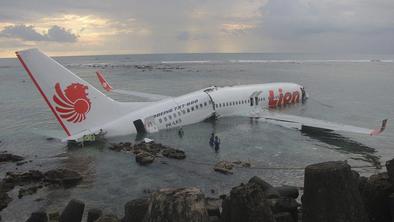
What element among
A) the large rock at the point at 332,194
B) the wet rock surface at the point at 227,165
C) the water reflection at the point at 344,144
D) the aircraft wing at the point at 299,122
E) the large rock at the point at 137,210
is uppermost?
the large rock at the point at 332,194

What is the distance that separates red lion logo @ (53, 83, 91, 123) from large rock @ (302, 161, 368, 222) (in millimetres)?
22620

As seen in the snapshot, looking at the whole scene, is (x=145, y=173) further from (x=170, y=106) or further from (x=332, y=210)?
(x=332, y=210)

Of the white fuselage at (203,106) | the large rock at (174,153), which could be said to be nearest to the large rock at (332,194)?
the large rock at (174,153)

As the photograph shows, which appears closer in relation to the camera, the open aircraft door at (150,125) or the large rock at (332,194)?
the large rock at (332,194)

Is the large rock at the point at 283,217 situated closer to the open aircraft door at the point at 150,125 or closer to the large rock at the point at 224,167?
the large rock at the point at 224,167

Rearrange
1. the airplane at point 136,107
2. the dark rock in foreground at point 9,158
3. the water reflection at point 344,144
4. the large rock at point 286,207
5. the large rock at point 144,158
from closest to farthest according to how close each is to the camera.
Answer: the large rock at point 286,207 → the airplane at point 136,107 → the large rock at point 144,158 → the dark rock in foreground at point 9,158 → the water reflection at point 344,144

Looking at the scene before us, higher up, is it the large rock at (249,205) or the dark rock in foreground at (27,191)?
the large rock at (249,205)

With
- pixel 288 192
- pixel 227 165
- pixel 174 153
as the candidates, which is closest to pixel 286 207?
pixel 288 192

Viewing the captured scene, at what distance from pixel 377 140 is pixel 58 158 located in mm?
30569

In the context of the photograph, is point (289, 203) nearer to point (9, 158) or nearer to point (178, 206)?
point (178, 206)

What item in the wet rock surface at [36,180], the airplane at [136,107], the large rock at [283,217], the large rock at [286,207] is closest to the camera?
the large rock at [283,217]

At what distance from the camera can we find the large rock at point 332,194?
11.8 metres

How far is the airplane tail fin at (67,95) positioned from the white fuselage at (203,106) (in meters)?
1.66

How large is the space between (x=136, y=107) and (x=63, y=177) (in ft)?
40.9
